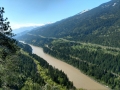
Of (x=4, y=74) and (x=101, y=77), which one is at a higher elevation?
(x=4, y=74)

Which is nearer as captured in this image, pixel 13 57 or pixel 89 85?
pixel 13 57

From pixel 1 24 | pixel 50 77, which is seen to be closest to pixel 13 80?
pixel 1 24

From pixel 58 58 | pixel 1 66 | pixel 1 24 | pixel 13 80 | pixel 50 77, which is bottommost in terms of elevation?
pixel 58 58

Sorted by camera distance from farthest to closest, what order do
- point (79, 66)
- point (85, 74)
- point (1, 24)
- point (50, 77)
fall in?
point (79, 66)
point (85, 74)
point (50, 77)
point (1, 24)

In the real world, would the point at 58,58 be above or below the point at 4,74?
below

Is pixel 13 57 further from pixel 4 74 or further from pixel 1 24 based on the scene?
pixel 1 24

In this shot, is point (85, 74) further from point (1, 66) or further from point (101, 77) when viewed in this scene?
point (1, 66)

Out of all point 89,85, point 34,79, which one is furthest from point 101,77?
point 34,79

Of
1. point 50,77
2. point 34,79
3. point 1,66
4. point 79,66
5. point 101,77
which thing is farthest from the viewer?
point 79,66

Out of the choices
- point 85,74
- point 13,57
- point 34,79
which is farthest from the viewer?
point 85,74
